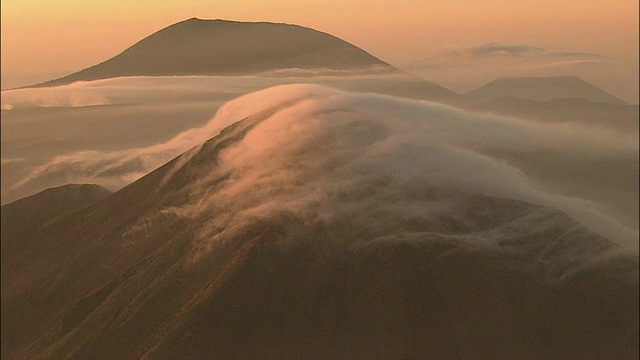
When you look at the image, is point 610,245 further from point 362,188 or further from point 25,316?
point 25,316

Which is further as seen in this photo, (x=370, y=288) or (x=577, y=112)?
(x=577, y=112)

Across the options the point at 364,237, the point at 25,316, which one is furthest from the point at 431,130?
the point at 25,316

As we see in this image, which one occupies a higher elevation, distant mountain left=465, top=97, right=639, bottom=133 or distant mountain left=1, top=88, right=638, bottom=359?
distant mountain left=465, top=97, right=639, bottom=133

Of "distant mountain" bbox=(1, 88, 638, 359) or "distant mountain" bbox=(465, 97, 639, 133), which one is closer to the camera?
"distant mountain" bbox=(465, 97, 639, 133)
